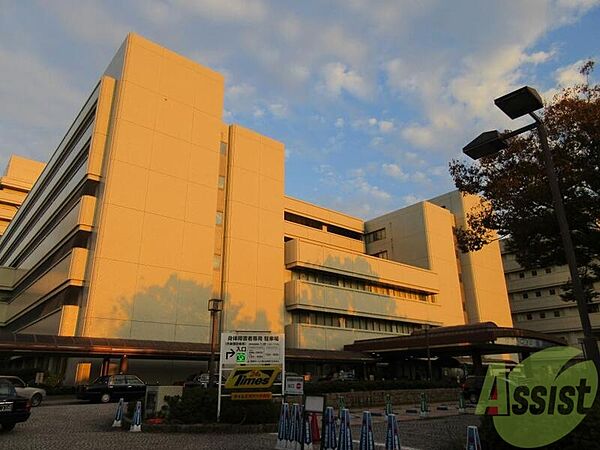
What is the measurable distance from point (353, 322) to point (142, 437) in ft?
122

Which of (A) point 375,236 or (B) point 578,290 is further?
(A) point 375,236

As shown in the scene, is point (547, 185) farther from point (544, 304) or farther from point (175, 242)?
point (544, 304)

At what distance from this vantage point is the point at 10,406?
1246 centimetres

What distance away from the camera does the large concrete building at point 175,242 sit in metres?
34.1

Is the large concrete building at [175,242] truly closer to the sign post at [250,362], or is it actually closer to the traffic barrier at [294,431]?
the sign post at [250,362]

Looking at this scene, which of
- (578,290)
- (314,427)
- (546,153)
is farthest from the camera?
(314,427)

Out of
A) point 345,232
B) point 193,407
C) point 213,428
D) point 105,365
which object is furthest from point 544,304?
point 213,428

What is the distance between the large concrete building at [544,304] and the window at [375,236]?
18.7m

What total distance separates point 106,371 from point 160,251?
31.7 ft

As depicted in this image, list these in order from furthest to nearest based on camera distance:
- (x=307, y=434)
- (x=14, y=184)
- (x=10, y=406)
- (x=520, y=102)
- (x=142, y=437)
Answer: (x=14, y=184)
(x=142, y=437)
(x=10, y=406)
(x=307, y=434)
(x=520, y=102)

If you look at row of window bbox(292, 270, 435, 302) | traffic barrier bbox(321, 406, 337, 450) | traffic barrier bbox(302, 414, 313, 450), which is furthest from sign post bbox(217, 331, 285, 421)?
row of window bbox(292, 270, 435, 302)

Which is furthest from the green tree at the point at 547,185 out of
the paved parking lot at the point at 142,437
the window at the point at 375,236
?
the window at the point at 375,236

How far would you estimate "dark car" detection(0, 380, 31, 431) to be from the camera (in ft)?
40.5

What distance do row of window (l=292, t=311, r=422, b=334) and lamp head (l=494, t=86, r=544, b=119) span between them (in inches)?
1479
